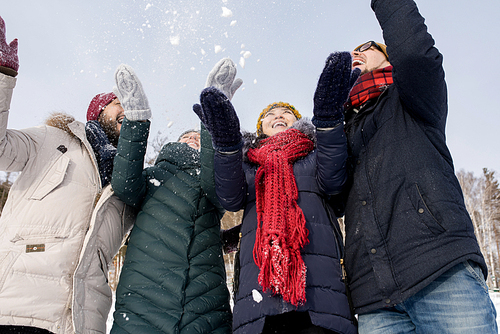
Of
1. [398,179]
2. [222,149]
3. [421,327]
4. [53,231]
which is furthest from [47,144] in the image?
[421,327]

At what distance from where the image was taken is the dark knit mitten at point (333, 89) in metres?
1.66

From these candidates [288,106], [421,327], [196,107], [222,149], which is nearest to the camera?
[421,327]

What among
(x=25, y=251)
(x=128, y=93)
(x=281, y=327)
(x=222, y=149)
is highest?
(x=128, y=93)

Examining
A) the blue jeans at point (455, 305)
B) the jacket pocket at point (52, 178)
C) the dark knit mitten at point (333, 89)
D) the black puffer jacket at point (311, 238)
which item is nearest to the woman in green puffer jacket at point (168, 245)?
the jacket pocket at point (52, 178)

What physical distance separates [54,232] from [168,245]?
29.1 inches

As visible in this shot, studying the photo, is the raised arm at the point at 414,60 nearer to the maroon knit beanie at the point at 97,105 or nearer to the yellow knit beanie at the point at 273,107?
the yellow knit beanie at the point at 273,107

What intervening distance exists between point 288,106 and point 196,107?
3.23 ft

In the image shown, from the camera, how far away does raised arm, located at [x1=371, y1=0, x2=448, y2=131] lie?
60.2 inches

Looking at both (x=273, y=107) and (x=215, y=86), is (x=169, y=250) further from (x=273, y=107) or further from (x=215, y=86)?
(x=273, y=107)

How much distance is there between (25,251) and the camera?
1.96 metres

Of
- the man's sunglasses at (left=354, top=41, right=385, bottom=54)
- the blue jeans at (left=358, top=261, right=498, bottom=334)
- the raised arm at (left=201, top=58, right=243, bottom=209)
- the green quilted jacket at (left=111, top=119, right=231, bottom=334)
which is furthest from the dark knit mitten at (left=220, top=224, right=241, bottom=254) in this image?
the man's sunglasses at (left=354, top=41, right=385, bottom=54)

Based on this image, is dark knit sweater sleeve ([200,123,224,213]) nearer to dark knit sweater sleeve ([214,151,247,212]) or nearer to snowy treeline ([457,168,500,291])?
dark knit sweater sleeve ([214,151,247,212])

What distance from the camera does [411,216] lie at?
155cm

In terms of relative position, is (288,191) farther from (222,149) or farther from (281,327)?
(281,327)
